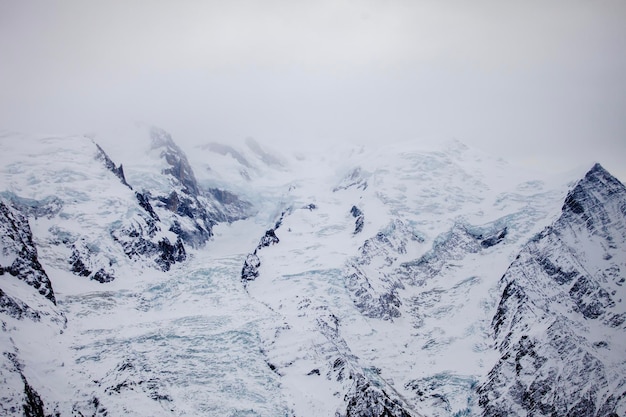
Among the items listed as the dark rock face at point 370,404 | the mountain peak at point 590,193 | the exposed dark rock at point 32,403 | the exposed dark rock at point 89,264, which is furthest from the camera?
the mountain peak at point 590,193

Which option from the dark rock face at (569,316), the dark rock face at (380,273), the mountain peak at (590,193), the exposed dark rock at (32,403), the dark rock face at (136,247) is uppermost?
the mountain peak at (590,193)

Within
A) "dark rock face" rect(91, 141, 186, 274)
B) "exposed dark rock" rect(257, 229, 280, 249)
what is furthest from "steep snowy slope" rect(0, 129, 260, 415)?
"exposed dark rock" rect(257, 229, 280, 249)

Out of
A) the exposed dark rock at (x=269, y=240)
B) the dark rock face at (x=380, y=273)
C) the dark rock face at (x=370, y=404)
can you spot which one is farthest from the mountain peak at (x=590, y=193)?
the exposed dark rock at (x=269, y=240)

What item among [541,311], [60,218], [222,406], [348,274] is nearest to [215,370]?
[222,406]

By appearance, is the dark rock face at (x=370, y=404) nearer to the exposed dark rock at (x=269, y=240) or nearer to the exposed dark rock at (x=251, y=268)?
the exposed dark rock at (x=251, y=268)

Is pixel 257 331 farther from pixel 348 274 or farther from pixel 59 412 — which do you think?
pixel 59 412

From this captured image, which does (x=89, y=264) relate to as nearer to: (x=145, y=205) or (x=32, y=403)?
(x=145, y=205)

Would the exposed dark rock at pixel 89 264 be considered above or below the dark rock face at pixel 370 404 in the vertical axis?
below
